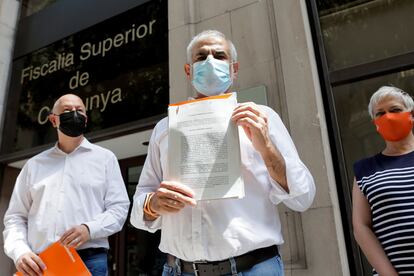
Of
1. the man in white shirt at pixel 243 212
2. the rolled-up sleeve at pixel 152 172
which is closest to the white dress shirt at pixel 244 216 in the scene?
the man in white shirt at pixel 243 212

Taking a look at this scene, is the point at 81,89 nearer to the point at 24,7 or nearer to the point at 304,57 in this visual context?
the point at 24,7

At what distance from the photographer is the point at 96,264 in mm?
2539

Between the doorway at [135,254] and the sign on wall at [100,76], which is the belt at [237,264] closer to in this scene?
the sign on wall at [100,76]

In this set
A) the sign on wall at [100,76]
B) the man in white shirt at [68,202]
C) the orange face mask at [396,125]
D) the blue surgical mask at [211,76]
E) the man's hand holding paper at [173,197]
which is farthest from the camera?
the sign on wall at [100,76]

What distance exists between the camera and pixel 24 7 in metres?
7.37

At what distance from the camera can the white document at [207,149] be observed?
4.89 ft

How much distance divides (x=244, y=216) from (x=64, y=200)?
157 centimetres

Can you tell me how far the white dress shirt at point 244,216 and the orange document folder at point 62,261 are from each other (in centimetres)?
77

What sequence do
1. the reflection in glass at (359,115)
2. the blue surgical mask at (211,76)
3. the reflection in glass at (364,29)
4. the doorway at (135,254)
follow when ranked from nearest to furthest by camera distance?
the blue surgical mask at (211,76) < the reflection in glass at (359,115) < the reflection in glass at (364,29) < the doorway at (135,254)

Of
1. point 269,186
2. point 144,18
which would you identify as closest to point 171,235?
point 269,186

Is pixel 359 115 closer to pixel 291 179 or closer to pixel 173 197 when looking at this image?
pixel 291 179

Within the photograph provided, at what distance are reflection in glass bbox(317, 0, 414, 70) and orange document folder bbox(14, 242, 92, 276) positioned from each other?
306 centimetres

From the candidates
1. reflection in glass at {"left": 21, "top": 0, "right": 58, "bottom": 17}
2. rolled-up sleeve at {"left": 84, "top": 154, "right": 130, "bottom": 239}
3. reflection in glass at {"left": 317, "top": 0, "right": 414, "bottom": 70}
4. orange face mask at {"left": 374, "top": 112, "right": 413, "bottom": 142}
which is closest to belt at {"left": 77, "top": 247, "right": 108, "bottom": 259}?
rolled-up sleeve at {"left": 84, "top": 154, "right": 130, "bottom": 239}

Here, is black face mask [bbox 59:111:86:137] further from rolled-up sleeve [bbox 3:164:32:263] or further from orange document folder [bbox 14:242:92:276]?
orange document folder [bbox 14:242:92:276]
